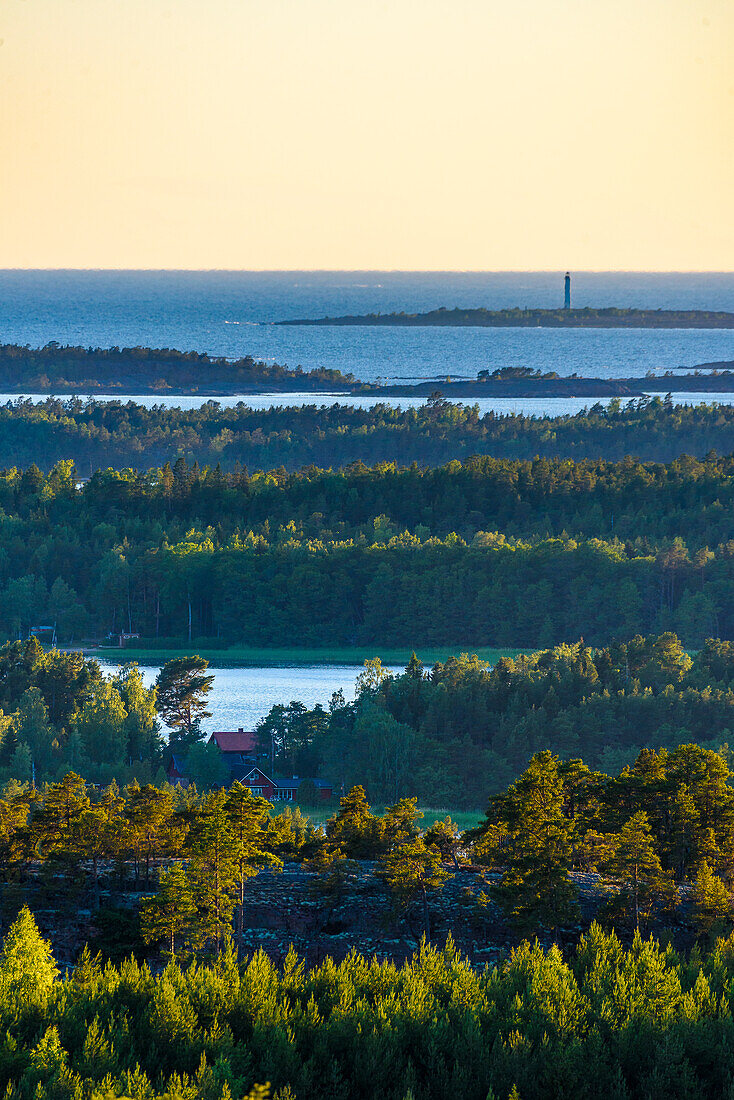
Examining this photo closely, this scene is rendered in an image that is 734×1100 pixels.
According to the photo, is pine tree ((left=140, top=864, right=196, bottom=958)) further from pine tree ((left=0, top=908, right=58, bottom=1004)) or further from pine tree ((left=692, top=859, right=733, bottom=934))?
pine tree ((left=692, top=859, right=733, bottom=934))

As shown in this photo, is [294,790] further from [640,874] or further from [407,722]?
[640,874]

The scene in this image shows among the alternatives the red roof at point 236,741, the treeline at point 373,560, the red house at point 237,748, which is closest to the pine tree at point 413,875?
the red house at point 237,748

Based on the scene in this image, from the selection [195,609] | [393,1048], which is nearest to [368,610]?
[195,609]

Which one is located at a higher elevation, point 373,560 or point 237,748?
point 373,560

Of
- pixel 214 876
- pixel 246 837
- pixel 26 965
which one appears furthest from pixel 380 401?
pixel 26 965

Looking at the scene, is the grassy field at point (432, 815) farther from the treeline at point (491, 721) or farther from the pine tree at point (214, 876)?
the pine tree at point (214, 876)

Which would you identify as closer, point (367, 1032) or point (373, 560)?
point (367, 1032)

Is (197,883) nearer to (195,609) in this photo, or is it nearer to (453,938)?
(453,938)
